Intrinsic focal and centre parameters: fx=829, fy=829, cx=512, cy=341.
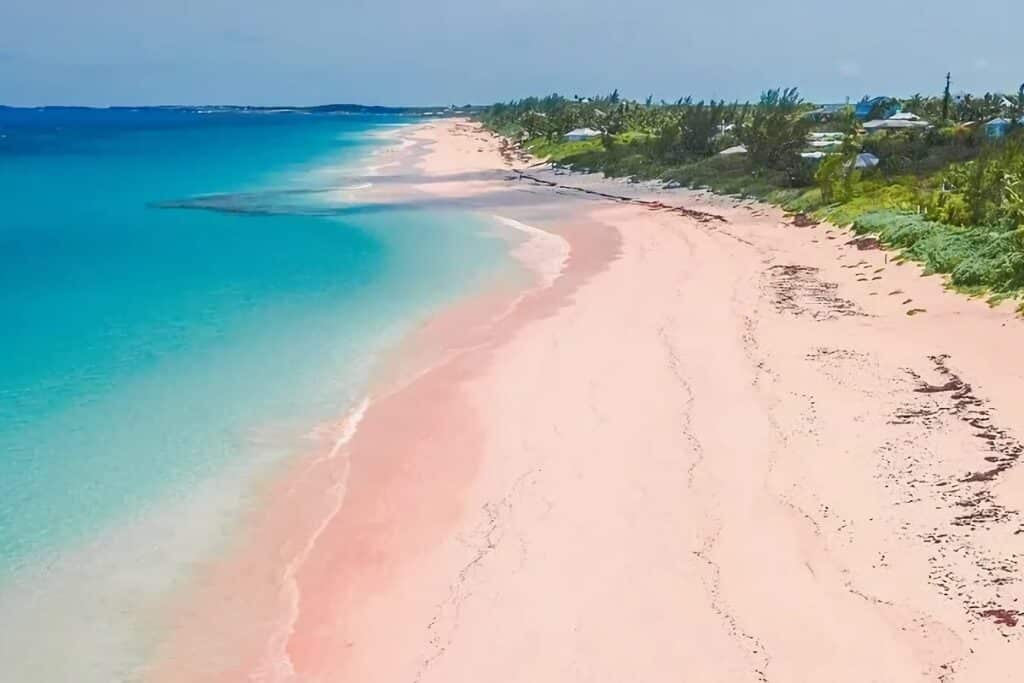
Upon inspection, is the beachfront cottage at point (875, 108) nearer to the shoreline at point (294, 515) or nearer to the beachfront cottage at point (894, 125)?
the beachfront cottage at point (894, 125)

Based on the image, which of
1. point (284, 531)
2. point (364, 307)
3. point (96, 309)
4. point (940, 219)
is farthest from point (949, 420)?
point (96, 309)

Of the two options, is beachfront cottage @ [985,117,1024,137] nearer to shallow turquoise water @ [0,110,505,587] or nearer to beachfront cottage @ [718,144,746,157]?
beachfront cottage @ [718,144,746,157]

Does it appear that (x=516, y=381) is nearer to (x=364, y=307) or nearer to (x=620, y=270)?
(x=364, y=307)

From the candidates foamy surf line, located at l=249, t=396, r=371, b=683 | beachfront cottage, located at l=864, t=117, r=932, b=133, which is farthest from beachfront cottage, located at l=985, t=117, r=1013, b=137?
foamy surf line, located at l=249, t=396, r=371, b=683

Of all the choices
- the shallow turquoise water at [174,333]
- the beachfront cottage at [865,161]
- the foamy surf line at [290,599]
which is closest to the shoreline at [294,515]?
the foamy surf line at [290,599]

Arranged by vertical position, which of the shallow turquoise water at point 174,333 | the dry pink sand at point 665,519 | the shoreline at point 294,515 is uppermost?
the dry pink sand at point 665,519

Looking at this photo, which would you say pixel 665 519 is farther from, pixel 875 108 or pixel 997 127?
pixel 875 108

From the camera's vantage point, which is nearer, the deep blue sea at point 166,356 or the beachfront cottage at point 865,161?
the deep blue sea at point 166,356
